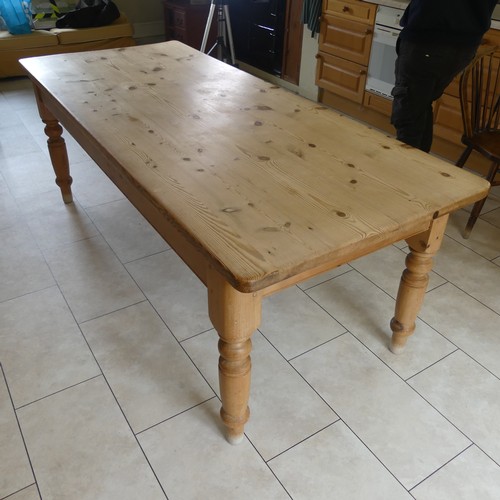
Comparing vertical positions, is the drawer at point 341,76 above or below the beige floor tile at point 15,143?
above

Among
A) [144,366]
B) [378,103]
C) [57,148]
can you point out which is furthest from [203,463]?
[378,103]

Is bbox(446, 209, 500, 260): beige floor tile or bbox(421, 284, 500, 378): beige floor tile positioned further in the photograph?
bbox(446, 209, 500, 260): beige floor tile

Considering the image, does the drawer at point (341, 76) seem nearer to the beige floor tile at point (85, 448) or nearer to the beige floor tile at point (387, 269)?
the beige floor tile at point (387, 269)

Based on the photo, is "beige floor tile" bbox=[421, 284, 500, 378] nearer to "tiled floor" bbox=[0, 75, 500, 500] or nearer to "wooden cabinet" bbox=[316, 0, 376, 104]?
"tiled floor" bbox=[0, 75, 500, 500]

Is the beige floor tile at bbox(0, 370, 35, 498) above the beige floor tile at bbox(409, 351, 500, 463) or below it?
below

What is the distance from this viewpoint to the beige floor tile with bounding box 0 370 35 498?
49.3 inches

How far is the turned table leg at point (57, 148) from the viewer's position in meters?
2.16

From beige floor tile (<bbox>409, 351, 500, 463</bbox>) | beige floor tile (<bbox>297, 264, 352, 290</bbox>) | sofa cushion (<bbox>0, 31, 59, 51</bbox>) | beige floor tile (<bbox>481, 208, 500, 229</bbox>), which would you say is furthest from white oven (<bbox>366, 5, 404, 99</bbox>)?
sofa cushion (<bbox>0, 31, 59, 51</bbox>)

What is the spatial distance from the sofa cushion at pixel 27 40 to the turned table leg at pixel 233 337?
3903 mm

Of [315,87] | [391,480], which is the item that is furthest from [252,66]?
[391,480]

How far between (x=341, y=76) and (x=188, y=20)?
5.77 feet

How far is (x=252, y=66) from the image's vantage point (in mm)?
4473

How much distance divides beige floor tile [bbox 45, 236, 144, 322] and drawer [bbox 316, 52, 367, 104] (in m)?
2.17

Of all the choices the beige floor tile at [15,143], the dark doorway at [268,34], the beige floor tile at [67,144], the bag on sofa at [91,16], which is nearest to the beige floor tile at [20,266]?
the beige floor tile at [67,144]
